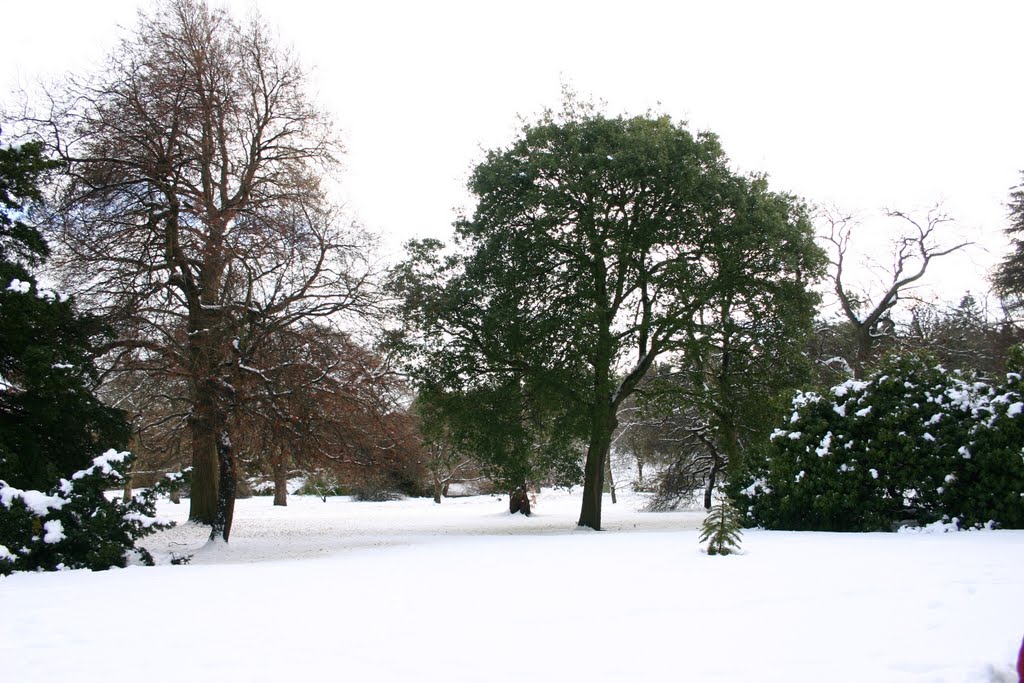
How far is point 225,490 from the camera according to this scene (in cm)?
1322

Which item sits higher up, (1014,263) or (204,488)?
(1014,263)

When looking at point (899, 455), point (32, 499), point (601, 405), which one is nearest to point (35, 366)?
point (32, 499)

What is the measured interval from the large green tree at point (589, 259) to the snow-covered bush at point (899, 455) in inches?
179

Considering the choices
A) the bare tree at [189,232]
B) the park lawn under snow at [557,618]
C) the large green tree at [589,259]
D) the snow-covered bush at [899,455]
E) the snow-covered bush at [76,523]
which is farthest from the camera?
the large green tree at [589,259]

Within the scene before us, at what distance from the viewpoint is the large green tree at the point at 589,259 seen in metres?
15.7

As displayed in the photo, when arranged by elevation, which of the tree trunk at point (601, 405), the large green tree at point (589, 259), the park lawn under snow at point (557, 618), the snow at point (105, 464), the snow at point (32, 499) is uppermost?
the large green tree at point (589, 259)

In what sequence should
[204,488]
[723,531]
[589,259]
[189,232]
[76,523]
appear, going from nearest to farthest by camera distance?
1. [723,531]
2. [76,523]
3. [189,232]
4. [589,259]
5. [204,488]

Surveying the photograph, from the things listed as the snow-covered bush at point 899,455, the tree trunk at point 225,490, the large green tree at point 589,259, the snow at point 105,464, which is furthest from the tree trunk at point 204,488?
the snow-covered bush at point 899,455

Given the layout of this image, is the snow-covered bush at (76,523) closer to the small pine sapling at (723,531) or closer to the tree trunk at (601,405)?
the small pine sapling at (723,531)

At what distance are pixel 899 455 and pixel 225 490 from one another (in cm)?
1147

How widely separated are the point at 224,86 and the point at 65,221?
13.9 feet

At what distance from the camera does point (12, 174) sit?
1009 cm

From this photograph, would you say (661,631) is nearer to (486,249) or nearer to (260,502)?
(486,249)

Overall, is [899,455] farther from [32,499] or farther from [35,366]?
[35,366]
